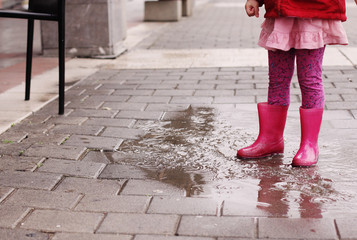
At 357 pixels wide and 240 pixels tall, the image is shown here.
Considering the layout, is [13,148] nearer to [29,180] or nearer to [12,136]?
[12,136]

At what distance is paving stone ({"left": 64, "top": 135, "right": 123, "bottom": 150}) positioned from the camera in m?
3.67

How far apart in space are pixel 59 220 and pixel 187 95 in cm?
276

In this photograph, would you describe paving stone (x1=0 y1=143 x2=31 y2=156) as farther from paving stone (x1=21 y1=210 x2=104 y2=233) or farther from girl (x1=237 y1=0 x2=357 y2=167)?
girl (x1=237 y1=0 x2=357 y2=167)

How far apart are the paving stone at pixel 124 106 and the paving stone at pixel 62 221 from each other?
7.08ft

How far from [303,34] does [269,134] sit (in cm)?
65

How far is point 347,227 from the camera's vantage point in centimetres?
239

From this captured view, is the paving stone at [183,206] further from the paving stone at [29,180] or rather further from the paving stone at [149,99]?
the paving stone at [149,99]

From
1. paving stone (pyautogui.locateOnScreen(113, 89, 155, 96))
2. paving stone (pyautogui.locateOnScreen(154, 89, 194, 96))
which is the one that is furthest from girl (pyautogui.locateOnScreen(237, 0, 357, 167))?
paving stone (pyautogui.locateOnScreen(113, 89, 155, 96))

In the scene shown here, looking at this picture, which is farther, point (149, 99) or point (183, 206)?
point (149, 99)

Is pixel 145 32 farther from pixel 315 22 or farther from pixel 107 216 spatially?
pixel 107 216

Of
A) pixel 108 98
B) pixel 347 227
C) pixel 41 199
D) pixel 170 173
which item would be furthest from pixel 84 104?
pixel 347 227

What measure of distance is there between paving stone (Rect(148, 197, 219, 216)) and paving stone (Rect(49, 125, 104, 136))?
136 cm

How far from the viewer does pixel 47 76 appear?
6.19 m

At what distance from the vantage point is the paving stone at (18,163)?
322 centimetres
